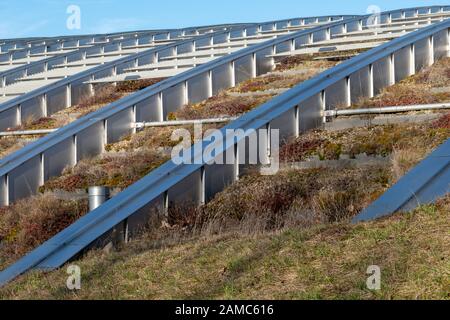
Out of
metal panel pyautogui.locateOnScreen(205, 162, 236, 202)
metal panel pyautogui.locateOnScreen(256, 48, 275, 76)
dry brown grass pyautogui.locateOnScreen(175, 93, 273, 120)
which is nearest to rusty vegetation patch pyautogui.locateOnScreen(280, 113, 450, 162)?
metal panel pyautogui.locateOnScreen(205, 162, 236, 202)

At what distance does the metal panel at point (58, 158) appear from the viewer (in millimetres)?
15401

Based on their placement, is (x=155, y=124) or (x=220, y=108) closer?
(x=220, y=108)

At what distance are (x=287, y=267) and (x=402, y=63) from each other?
36.5ft

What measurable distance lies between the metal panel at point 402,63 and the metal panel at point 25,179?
286 inches

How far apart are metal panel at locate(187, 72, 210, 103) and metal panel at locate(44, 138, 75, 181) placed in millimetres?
3926

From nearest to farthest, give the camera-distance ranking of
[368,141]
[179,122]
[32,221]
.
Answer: [32,221] → [368,141] → [179,122]

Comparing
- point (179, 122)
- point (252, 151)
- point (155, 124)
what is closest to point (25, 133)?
point (155, 124)

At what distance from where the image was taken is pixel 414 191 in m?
9.08

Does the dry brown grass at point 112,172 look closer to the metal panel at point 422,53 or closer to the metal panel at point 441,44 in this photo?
the metal panel at point 422,53

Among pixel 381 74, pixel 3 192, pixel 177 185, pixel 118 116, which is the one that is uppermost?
pixel 381 74

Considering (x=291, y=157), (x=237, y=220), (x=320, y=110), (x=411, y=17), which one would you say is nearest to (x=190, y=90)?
(x=320, y=110)

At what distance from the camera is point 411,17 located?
105 feet

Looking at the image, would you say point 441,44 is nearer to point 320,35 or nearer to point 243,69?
point 243,69

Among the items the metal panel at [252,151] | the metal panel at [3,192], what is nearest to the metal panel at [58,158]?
the metal panel at [3,192]
